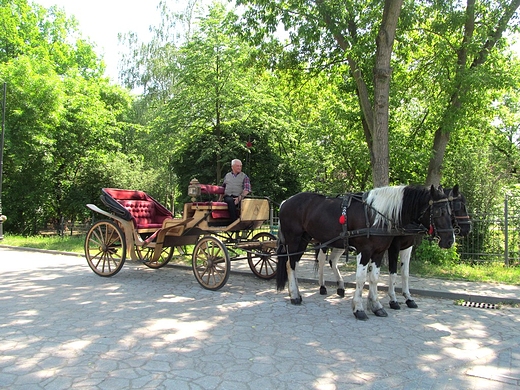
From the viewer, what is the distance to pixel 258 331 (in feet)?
17.1

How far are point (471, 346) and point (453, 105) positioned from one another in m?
7.10

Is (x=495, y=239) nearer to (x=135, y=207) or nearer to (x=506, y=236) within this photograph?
(x=506, y=236)

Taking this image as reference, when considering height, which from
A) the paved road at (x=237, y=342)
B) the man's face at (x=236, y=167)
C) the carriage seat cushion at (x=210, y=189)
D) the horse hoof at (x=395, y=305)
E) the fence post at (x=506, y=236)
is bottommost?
the paved road at (x=237, y=342)

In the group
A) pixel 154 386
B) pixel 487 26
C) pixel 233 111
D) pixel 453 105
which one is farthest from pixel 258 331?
pixel 233 111

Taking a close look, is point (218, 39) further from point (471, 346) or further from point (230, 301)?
point (471, 346)

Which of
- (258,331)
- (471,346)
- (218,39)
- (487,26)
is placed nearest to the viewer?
(471,346)

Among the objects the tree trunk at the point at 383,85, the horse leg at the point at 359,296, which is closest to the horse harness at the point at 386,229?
the horse leg at the point at 359,296

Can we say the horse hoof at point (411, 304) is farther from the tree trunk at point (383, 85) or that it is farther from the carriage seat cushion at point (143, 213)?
the carriage seat cushion at point (143, 213)

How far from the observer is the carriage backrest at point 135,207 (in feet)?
28.0

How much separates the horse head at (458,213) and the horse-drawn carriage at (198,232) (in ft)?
10.8

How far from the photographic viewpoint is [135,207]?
9.20m

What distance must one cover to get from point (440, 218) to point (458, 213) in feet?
1.06

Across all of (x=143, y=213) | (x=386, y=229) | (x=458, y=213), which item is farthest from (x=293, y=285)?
(x=143, y=213)

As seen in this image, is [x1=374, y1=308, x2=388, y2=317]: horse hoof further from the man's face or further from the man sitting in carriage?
the man's face
